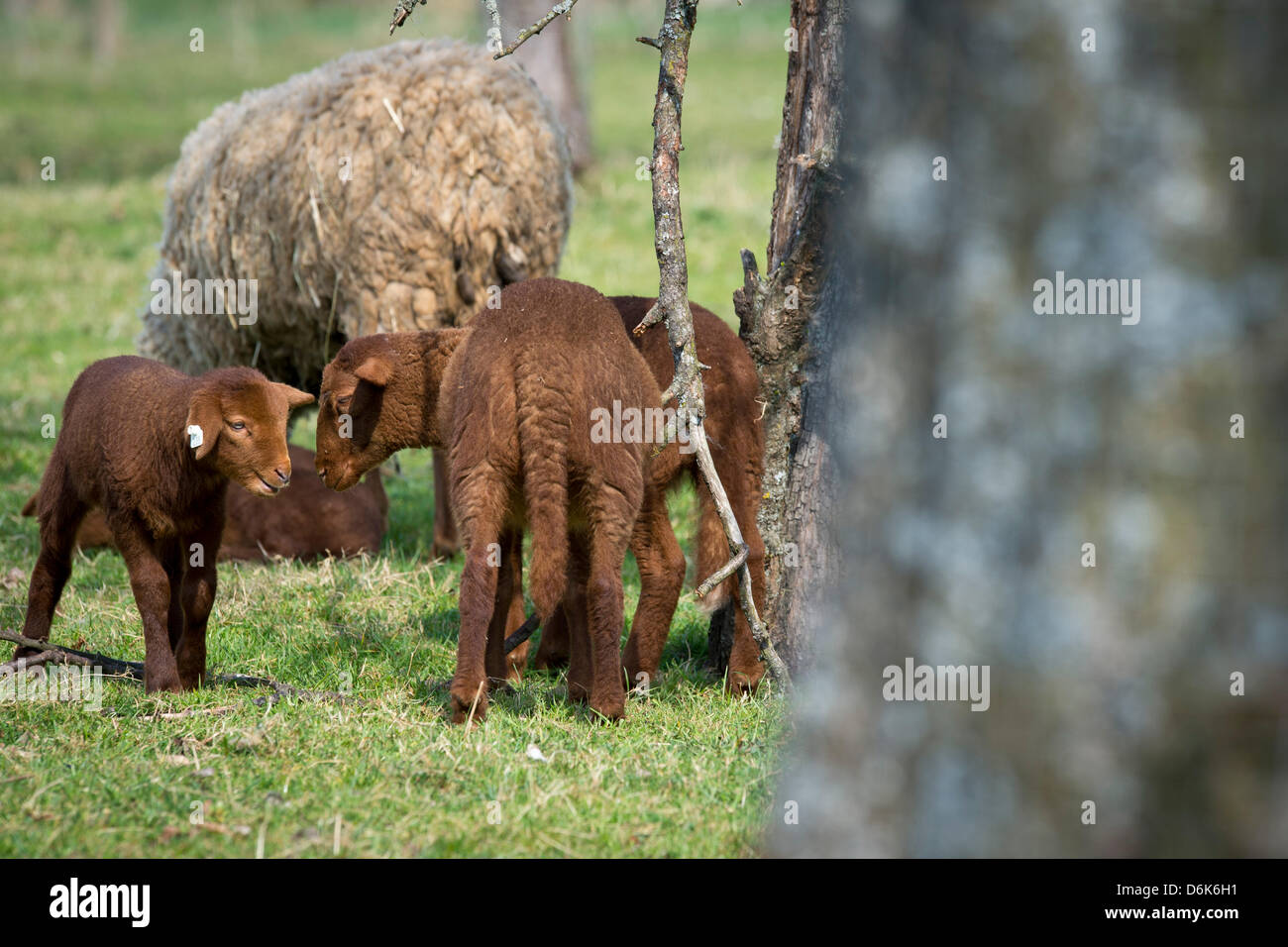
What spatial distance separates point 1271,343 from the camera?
6.04 feet

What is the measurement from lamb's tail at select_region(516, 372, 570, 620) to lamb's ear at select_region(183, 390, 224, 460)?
3.87 feet

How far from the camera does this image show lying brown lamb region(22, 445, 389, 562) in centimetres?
732

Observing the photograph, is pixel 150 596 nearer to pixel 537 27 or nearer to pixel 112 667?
pixel 112 667

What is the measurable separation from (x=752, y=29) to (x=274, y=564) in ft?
86.9

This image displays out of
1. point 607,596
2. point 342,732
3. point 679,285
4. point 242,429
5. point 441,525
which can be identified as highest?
point 679,285

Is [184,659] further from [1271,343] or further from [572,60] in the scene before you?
[572,60]

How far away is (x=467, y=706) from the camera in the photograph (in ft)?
14.9

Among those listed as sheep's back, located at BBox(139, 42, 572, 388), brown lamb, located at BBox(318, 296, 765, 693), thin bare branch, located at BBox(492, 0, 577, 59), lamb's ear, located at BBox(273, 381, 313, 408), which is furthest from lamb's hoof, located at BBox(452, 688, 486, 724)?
sheep's back, located at BBox(139, 42, 572, 388)

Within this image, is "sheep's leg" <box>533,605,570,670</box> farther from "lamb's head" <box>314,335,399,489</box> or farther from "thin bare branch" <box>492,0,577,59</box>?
"thin bare branch" <box>492,0,577,59</box>


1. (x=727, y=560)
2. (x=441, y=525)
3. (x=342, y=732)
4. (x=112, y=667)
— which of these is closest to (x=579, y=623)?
(x=727, y=560)

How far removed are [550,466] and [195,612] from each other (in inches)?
62.5
